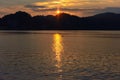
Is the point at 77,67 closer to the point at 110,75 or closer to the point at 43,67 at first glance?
the point at 43,67

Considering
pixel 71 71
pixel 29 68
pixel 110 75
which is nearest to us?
pixel 110 75

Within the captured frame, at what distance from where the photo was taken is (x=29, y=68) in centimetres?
3472

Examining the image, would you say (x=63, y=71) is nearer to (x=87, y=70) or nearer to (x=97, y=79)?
(x=87, y=70)

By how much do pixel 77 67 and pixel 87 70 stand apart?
8.13ft

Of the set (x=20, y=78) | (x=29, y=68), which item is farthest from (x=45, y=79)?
(x=29, y=68)

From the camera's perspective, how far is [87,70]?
32906mm

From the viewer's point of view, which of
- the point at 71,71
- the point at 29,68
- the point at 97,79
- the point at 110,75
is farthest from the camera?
the point at 29,68

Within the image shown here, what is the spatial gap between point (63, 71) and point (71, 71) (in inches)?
33.5

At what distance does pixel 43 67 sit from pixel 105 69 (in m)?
6.75

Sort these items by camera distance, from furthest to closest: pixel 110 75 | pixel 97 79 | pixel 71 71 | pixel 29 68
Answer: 1. pixel 29 68
2. pixel 71 71
3. pixel 110 75
4. pixel 97 79

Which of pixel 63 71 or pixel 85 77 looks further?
pixel 63 71

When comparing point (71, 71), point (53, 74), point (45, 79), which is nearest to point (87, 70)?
point (71, 71)

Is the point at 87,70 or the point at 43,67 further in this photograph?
the point at 43,67

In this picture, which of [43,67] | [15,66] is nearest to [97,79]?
[43,67]
